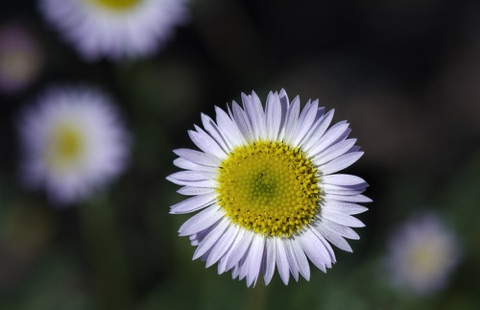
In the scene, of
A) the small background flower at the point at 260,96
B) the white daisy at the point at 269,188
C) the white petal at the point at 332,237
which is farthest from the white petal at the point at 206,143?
the small background flower at the point at 260,96

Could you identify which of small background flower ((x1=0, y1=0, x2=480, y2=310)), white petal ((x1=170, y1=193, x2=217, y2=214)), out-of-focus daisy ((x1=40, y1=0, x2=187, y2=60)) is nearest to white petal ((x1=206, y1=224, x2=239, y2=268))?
white petal ((x1=170, y1=193, x2=217, y2=214))

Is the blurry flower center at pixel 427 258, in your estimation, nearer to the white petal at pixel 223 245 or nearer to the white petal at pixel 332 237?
the white petal at pixel 332 237

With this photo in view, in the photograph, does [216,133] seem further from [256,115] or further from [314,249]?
[314,249]

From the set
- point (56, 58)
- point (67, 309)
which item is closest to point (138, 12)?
point (56, 58)

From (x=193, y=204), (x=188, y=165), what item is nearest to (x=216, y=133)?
(x=188, y=165)

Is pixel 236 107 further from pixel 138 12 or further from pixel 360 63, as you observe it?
pixel 360 63

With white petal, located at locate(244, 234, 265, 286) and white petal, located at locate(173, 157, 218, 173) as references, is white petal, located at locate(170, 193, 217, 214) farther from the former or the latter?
white petal, located at locate(244, 234, 265, 286)
